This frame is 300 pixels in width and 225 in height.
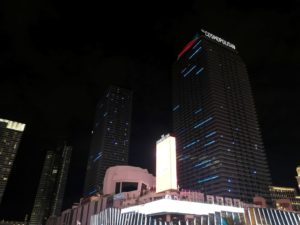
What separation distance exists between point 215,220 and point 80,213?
93552mm

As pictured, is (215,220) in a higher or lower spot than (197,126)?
lower

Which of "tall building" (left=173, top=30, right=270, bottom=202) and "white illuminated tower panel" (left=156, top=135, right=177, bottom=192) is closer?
"white illuminated tower panel" (left=156, top=135, right=177, bottom=192)

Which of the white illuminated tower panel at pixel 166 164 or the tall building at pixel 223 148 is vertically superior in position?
the tall building at pixel 223 148

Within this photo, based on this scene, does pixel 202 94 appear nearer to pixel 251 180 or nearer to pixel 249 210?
pixel 251 180

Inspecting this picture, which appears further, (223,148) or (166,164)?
(223,148)

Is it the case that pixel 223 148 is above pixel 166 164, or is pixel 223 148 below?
above

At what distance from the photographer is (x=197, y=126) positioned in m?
194

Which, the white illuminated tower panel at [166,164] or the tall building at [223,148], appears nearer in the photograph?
the white illuminated tower panel at [166,164]

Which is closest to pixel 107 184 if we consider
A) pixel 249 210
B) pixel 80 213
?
pixel 80 213

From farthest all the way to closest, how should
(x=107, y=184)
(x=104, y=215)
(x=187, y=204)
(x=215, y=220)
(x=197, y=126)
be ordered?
(x=197, y=126) < (x=107, y=184) < (x=104, y=215) < (x=187, y=204) < (x=215, y=220)

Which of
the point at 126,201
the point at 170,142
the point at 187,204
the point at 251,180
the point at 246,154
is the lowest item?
the point at 187,204

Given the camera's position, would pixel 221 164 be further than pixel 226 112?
No

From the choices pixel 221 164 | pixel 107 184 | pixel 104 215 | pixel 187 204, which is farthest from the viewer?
pixel 221 164

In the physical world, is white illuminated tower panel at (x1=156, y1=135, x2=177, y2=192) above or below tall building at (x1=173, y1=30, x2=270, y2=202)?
below
